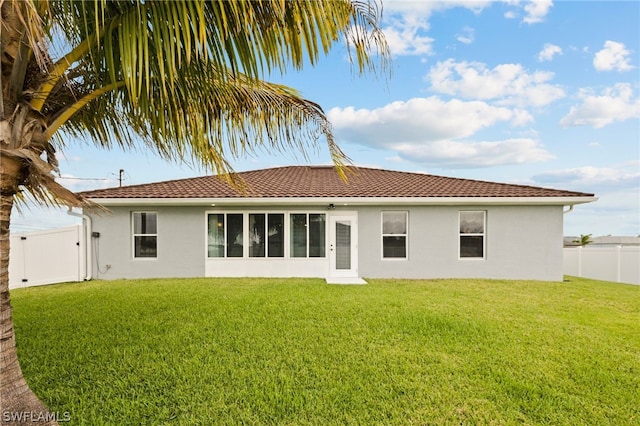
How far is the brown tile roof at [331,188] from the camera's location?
39.6 feet

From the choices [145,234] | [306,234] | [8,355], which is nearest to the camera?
[8,355]

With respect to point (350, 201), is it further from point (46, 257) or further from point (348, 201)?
point (46, 257)

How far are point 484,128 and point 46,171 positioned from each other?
14.1 meters

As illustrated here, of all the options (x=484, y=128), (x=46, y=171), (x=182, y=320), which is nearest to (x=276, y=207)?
(x=182, y=320)

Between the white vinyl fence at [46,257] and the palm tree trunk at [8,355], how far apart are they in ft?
36.2

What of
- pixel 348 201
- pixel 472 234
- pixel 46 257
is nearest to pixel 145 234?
pixel 46 257

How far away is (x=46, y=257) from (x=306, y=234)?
29.6ft

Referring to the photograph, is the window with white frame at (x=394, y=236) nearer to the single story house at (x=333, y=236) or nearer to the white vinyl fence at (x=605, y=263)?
the single story house at (x=333, y=236)

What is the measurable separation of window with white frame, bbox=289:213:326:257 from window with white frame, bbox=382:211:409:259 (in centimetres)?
228

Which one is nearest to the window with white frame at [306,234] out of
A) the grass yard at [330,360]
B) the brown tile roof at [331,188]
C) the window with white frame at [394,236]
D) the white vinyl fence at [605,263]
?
the brown tile roof at [331,188]

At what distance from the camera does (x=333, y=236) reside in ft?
41.3

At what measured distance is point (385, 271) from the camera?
12.5 m

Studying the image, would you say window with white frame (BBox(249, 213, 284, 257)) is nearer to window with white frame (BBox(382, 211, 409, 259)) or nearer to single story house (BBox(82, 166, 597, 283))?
single story house (BBox(82, 166, 597, 283))

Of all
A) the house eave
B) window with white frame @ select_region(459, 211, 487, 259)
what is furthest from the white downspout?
window with white frame @ select_region(459, 211, 487, 259)
